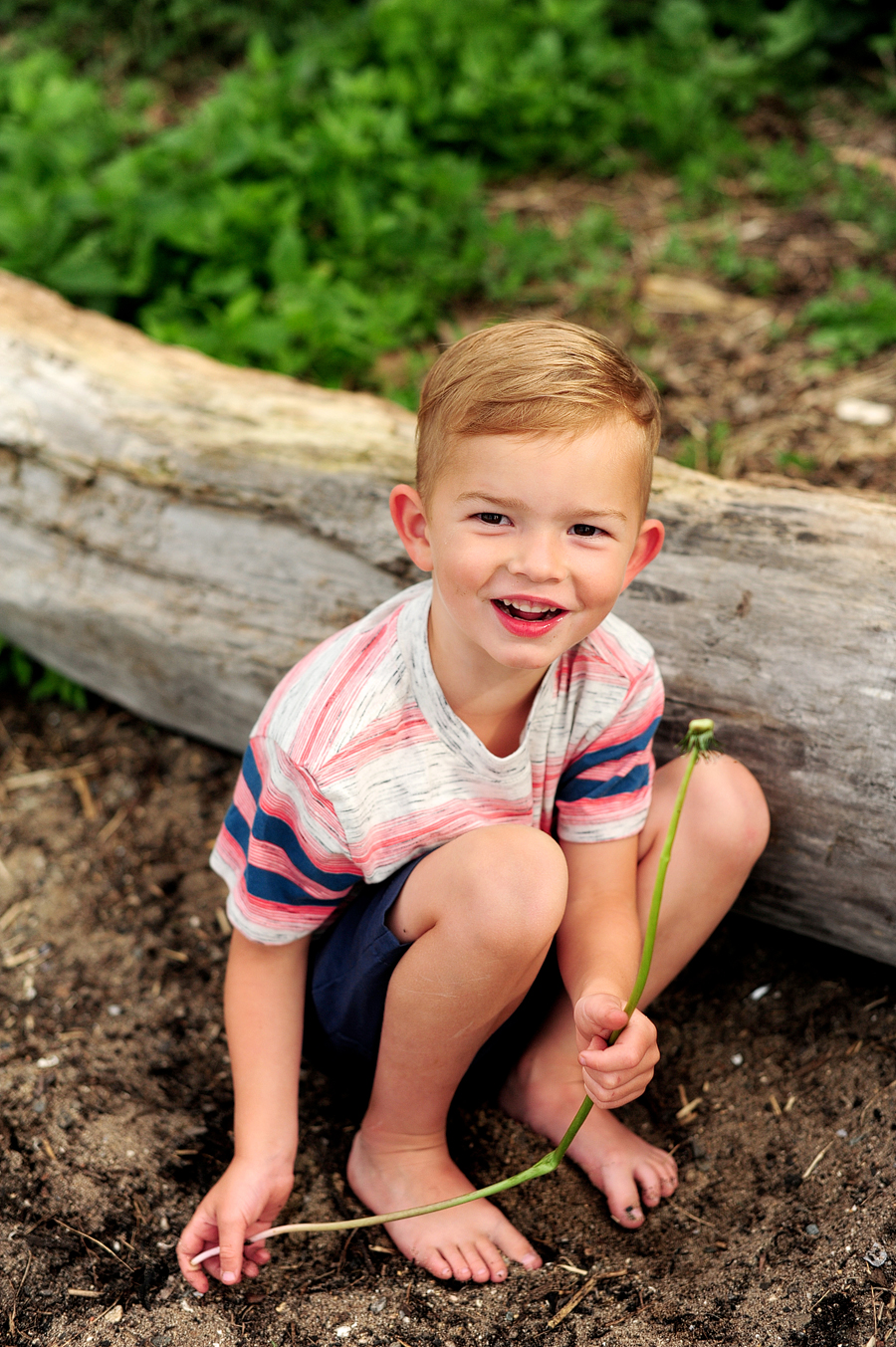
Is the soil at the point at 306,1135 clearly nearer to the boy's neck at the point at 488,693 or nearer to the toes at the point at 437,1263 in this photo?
the toes at the point at 437,1263

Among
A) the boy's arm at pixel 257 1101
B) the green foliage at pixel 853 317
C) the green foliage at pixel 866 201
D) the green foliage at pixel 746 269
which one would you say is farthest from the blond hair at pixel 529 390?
the green foliage at pixel 866 201

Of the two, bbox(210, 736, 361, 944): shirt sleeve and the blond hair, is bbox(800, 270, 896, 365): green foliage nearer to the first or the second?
the blond hair

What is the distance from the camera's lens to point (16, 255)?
10.8 ft

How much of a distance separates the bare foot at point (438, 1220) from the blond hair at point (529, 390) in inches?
39.3

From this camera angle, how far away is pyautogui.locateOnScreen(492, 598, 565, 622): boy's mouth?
1.43 meters

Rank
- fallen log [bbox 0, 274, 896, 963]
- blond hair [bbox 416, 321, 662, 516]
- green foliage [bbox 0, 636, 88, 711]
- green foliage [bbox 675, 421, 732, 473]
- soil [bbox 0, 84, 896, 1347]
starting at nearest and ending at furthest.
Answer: blond hair [bbox 416, 321, 662, 516]
soil [bbox 0, 84, 896, 1347]
fallen log [bbox 0, 274, 896, 963]
green foliage [bbox 0, 636, 88, 711]
green foliage [bbox 675, 421, 732, 473]

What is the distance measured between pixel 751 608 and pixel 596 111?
3.18 m

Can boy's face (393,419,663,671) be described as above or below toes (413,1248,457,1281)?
above

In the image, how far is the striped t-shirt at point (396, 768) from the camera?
5.08ft

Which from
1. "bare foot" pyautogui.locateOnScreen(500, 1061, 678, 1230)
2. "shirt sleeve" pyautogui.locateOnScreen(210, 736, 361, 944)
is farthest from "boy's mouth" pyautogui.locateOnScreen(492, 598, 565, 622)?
"bare foot" pyautogui.locateOnScreen(500, 1061, 678, 1230)

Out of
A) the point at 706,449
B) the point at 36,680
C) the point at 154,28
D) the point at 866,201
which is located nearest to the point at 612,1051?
the point at 36,680

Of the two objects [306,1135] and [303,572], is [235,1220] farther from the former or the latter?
[303,572]

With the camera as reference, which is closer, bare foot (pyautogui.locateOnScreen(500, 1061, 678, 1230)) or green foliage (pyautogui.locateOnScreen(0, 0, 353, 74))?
bare foot (pyautogui.locateOnScreen(500, 1061, 678, 1230))

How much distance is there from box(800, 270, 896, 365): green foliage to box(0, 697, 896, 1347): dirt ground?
2.04m
